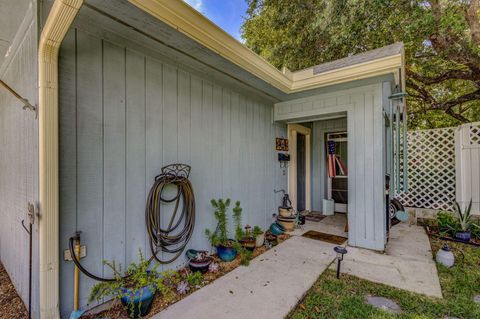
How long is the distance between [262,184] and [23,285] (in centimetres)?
339

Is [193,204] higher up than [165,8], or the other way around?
[165,8]

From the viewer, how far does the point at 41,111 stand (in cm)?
171

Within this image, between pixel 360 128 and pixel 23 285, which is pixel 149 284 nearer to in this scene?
pixel 23 285

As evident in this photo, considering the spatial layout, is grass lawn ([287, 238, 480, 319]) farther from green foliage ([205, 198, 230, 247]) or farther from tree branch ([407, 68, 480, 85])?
tree branch ([407, 68, 480, 85])

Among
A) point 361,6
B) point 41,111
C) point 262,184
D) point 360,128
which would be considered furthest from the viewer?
point 361,6

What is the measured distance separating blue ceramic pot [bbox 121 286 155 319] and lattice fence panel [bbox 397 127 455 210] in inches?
219

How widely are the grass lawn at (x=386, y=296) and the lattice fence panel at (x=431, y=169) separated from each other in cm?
259

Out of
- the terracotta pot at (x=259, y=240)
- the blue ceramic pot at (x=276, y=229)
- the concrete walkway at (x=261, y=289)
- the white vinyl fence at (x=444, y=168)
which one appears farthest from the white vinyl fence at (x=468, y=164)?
the terracotta pot at (x=259, y=240)

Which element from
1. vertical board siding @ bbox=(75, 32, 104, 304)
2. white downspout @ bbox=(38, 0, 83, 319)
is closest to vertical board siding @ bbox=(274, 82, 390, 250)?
vertical board siding @ bbox=(75, 32, 104, 304)

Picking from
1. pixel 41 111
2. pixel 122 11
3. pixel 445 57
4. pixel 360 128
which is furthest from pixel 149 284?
pixel 445 57

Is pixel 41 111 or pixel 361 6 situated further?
pixel 361 6

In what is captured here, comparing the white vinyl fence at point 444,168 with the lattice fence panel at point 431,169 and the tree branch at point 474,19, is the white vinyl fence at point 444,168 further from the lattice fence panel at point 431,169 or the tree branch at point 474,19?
the tree branch at point 474,19

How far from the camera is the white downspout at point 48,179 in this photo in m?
1.70

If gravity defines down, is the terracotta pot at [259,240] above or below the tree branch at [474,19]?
below
